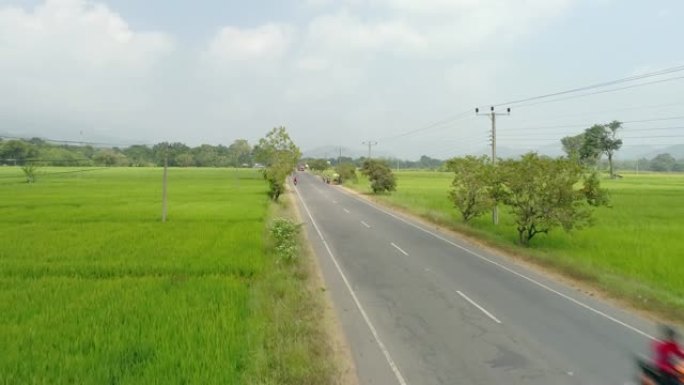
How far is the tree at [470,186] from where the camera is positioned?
86.7 feet

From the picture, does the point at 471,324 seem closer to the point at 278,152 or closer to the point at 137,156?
the point at 278,152

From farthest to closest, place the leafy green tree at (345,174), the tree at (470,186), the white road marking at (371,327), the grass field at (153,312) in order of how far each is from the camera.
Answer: the leafy green tree at (345,174) < the tree at (470,186) < the white road marking at (371,327) < the grass field at (153,312)

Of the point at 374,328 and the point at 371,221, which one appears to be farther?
the point at 371,221

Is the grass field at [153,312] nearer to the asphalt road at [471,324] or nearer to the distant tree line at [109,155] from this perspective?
the asphalt road at [471,324]

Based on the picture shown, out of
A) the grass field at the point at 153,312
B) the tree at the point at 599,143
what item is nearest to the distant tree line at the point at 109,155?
the grass field at the point at 153,312

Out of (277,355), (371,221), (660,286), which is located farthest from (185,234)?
(660,286)

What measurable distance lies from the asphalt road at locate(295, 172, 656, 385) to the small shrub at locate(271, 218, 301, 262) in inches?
57.8

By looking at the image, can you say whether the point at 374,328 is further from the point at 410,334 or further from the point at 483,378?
the point at 483,378

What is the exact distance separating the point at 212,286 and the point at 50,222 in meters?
19.8

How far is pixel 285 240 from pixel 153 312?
7606 millimetres

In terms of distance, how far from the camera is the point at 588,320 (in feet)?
37.0

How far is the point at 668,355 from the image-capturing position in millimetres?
6258

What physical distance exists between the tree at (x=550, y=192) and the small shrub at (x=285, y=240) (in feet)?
33.4

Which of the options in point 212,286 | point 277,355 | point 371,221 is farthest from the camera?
point 371,221
